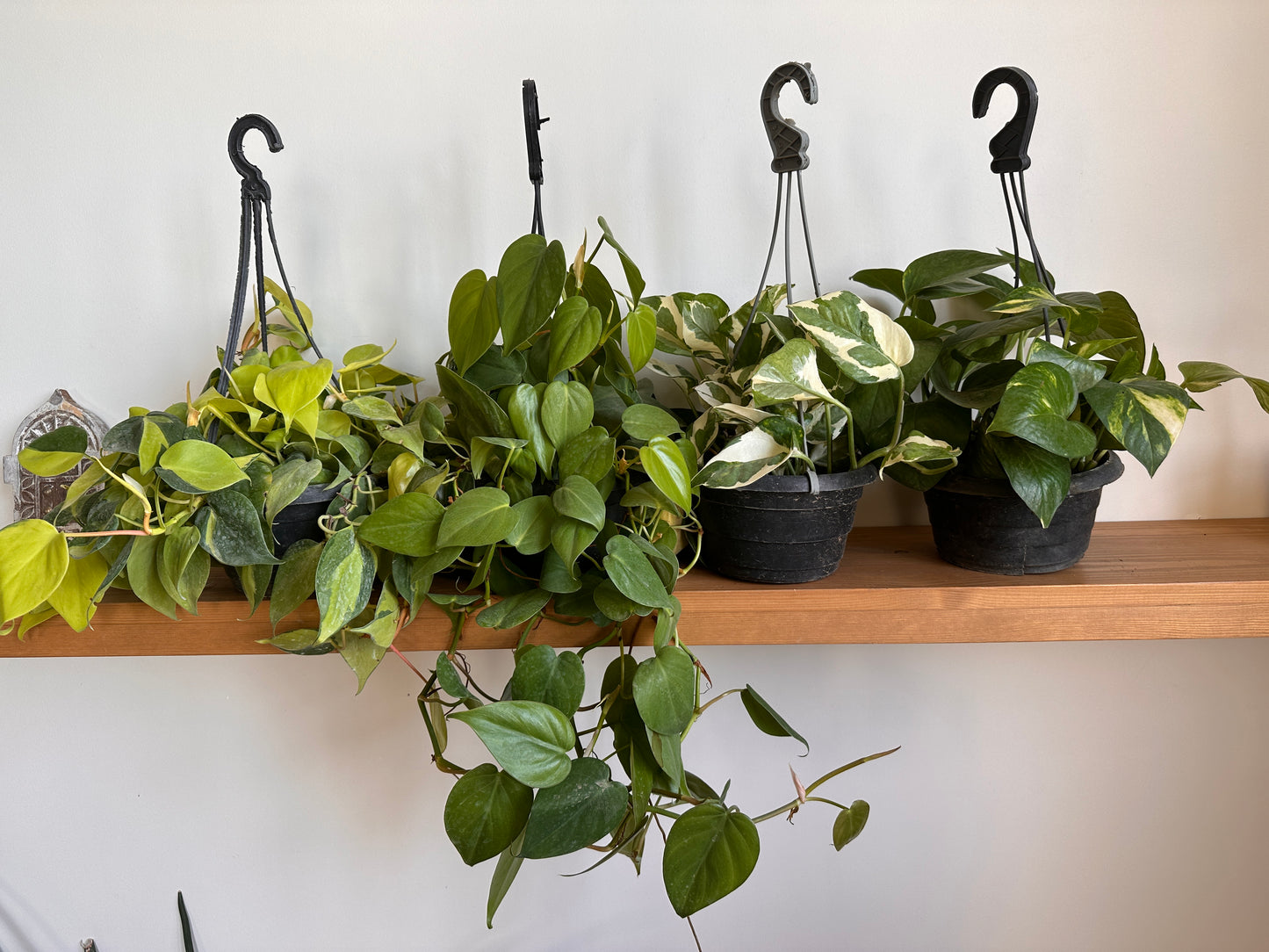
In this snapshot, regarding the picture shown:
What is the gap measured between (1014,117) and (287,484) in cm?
74

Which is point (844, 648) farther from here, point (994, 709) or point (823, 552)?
point (823, 552)

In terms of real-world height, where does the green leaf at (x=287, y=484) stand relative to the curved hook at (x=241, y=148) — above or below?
below

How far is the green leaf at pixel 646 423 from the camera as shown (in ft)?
2.04

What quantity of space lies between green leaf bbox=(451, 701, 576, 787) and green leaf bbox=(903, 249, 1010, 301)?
20.6 inches

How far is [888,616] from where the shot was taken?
700 millimetres

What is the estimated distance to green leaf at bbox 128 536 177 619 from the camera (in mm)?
649

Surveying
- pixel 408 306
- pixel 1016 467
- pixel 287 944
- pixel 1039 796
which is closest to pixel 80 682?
pixel 287 944

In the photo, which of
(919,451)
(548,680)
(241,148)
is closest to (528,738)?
(548,680)

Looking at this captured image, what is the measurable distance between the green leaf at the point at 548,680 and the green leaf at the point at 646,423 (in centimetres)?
19

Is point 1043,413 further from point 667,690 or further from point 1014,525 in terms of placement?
point 667,690

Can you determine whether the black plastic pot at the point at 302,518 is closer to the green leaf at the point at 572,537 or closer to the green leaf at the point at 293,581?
the green leaf at the point at 293,581

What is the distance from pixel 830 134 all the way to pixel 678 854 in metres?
0.75

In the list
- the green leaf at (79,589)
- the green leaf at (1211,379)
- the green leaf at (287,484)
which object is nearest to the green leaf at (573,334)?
the green leaf at (287,484)

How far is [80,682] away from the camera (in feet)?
3.35
